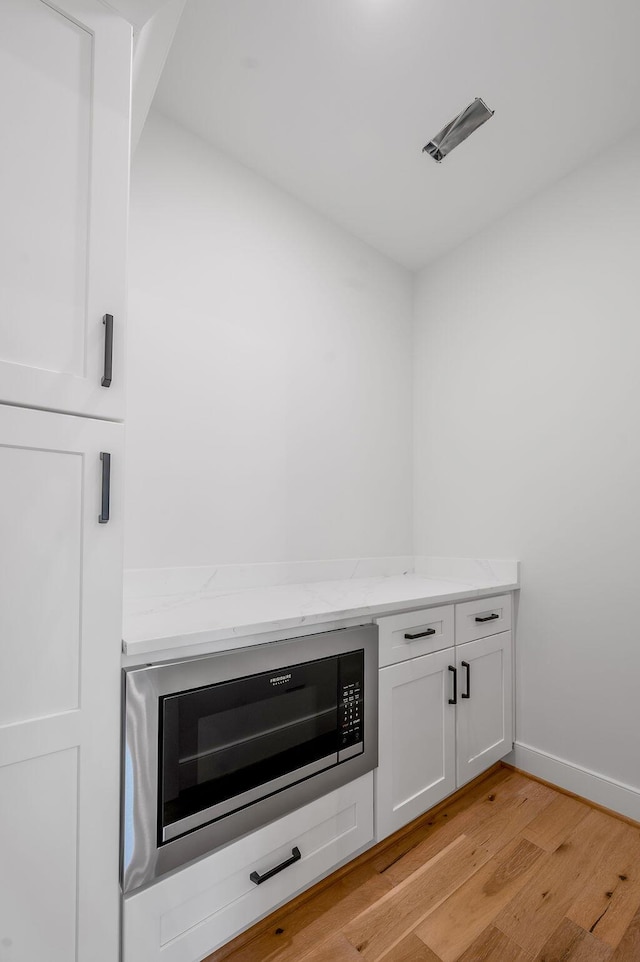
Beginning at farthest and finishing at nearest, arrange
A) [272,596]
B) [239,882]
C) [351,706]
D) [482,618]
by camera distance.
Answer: [482,618], [272,596], [351,706], [239,882]

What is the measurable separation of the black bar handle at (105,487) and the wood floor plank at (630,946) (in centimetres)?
170

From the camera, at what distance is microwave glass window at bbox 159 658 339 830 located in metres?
1.12

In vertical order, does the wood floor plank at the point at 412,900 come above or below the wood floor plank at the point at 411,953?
below

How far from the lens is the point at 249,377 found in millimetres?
2047

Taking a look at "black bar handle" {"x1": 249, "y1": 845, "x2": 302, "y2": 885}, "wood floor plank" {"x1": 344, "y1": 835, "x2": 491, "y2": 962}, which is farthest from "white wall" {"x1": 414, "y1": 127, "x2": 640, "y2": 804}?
"black bar handle" {"x1": 249, "y1": 845, "x2": 302, "y2": 885}

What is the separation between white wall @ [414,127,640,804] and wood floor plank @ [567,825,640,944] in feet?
1.00

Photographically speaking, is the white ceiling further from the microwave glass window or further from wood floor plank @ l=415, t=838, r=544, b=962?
wood floor plank @ l=415, t=838, r=544, b=962

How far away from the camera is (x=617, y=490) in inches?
74.5

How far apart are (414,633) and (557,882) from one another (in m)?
0.84

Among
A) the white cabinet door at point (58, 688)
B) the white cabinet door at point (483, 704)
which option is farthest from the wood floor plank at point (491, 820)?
the white cabinet door at point (58, 688)

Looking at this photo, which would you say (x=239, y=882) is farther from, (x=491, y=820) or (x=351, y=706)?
(x=491, y=820)

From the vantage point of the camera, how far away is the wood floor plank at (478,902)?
1266mm

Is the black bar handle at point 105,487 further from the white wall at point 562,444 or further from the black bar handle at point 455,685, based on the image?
the white wall at point 562,444

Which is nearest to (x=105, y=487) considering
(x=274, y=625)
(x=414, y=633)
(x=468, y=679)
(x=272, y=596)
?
(x=274, y=625)
